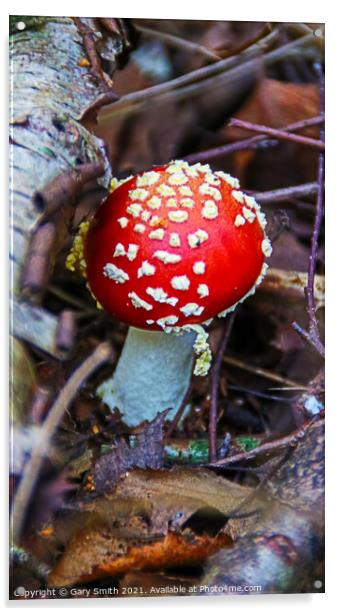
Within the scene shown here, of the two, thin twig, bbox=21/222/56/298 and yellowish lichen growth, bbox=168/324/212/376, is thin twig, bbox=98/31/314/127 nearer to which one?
thin twig, bbox=21/222/56/298

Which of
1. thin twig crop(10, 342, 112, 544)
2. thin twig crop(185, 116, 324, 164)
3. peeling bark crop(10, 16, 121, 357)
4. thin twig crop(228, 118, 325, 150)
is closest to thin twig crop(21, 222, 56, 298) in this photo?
peeling bark crop(10, 16, 121, 357)

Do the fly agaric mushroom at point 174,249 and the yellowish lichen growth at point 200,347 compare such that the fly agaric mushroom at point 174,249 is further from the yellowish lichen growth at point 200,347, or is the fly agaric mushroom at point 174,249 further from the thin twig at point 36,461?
the thin twig at point 36,461

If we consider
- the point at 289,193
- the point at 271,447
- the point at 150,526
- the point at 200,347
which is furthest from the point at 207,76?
the point at 150,526

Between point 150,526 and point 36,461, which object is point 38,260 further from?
point 150,526

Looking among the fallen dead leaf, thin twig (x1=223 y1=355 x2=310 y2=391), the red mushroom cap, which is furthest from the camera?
thin twig (x1=223 y1=355 x2=310 y2=391)
